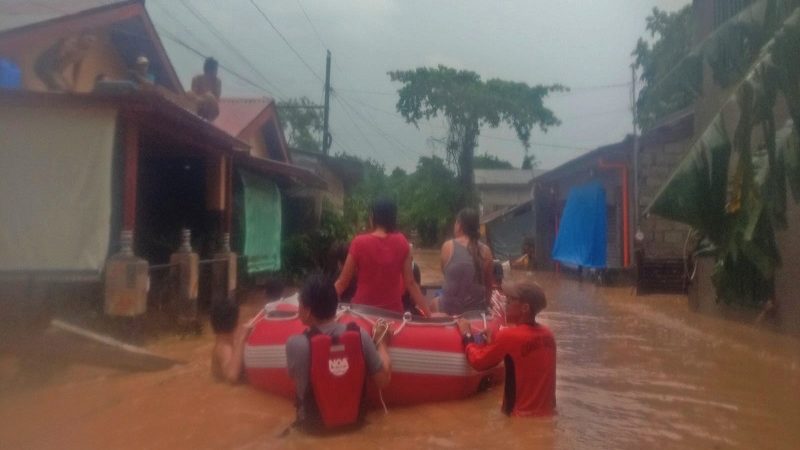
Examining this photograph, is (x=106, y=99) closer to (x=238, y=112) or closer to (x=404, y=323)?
(x=404, y=323)

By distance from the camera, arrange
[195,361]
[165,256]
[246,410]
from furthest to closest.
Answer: [165,256], [195,361], [246,410]

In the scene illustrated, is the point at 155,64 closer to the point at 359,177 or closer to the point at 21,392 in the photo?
the point at 21,392

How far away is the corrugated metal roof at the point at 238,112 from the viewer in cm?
1808

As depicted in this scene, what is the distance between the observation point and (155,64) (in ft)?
50.0

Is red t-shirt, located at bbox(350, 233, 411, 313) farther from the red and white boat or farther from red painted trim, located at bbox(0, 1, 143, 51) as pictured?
red painted trim, located at bbox(0, 1, 143, 51)

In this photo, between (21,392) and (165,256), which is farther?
(165,256)

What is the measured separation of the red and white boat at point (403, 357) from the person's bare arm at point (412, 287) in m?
0.32

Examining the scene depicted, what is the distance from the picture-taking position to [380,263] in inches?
260

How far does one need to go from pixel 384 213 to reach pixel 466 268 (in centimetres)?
109

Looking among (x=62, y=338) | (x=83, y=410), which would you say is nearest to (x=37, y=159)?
(x=62, y=338)

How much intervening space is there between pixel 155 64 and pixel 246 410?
33.7 feet

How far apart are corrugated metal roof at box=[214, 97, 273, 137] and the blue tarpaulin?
27.3ft

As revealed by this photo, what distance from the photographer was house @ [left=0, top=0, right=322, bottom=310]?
834 centimetres

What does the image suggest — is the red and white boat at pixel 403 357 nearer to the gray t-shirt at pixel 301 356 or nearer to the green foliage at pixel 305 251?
the gray t-shirt at pixel 301 356
